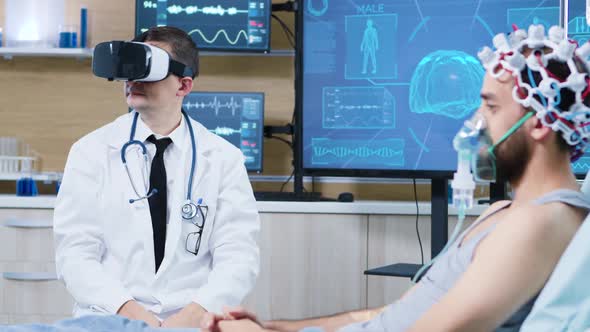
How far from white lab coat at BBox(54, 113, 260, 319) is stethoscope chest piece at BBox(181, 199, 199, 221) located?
0.02 m

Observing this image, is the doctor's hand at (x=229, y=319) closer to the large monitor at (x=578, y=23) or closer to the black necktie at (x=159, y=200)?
the black necktie at (x=159, y=200)

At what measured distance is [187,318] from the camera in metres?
2.18

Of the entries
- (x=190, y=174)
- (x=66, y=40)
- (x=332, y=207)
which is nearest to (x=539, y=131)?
(x=190, y=174)

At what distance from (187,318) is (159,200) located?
347 mm

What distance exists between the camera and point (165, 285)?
233 centimetres

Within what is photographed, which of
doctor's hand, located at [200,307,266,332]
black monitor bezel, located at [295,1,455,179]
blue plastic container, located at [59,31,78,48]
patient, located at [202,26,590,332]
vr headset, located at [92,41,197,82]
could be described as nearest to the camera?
patient, located at [202,26,590,332]

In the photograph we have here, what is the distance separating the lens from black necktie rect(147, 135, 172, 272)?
92.7 inches

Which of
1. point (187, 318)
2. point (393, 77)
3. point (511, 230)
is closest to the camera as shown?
point (511, 230)

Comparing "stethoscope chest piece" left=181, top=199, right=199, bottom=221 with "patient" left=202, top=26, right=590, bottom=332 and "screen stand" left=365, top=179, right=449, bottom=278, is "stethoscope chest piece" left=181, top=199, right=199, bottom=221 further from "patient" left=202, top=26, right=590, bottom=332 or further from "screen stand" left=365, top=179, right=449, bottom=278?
"screen stand" left=365, top=179, right=449, bottom=278

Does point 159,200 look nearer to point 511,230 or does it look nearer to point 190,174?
point 190,174

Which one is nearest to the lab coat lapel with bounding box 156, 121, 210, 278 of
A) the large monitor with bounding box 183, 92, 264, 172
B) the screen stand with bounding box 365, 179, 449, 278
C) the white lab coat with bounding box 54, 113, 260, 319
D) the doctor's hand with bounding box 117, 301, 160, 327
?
Result: the white lab coat with bounding box 54, 113, 260, 319

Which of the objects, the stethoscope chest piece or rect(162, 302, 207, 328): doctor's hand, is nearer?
rect(162, 302, 207, 328): doctor's hand

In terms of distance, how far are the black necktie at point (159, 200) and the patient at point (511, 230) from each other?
0.69 meters

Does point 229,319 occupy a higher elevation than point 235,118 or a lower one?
lower
